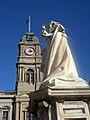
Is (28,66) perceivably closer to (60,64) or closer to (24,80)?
(24,80)

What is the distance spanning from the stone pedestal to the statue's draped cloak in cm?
65

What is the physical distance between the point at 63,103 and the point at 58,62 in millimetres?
1485

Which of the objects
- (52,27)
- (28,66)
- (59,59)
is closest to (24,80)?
(28,66)

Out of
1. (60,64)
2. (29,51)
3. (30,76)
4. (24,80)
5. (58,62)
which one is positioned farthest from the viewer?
(29,51)

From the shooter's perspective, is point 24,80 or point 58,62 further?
point 24,80

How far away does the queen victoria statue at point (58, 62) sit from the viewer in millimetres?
7430

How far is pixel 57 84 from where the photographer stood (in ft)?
23.8

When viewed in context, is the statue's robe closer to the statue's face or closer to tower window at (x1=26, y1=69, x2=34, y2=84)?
the statue's face

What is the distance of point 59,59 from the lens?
27.0 feet

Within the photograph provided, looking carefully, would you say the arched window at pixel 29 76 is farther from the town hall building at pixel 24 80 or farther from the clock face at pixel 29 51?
the clock face at pixel 29 51

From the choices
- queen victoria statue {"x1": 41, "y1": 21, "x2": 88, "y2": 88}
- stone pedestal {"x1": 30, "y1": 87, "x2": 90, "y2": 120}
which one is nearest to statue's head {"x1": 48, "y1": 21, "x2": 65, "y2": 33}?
queen victoria statue {"x1": 41, "y1": 21, "x2": 88, "y2": 88}

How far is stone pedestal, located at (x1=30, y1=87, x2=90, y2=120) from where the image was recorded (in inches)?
273

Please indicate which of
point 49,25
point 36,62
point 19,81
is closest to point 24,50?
point 36,62

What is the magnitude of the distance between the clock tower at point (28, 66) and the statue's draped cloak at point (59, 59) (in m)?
31.5
